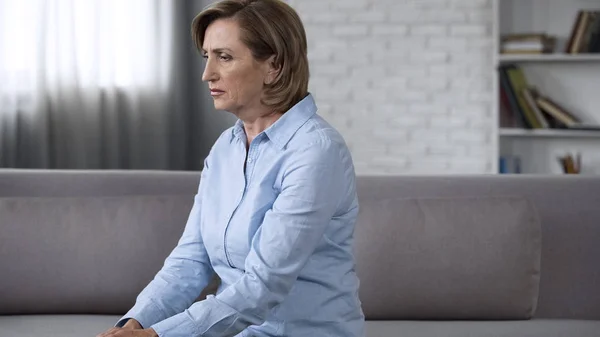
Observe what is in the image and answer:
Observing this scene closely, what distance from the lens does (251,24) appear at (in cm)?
162

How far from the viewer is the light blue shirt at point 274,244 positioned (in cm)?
152

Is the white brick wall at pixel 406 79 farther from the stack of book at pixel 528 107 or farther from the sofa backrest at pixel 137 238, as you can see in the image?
the sofa backrest at pixel 137 238

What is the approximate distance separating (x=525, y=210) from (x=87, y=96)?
11.1 feet

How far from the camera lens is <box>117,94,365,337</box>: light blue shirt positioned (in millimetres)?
1518

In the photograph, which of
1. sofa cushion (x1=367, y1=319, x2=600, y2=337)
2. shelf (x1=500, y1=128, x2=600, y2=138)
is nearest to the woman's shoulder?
sofa cushion (x1=367, y1=319, x2=600, y2=337)

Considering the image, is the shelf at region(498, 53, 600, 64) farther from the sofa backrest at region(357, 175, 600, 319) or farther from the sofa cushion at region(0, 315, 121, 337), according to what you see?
the sofa cushion at region(0, 315, 121, 337)

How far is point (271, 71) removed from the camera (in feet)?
5.46

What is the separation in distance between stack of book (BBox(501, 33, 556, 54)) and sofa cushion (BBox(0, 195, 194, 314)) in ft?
10.0

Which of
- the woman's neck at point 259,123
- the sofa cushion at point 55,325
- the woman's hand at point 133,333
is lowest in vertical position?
the sofa cushion at point 55,325

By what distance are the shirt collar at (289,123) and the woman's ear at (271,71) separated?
0.06 m

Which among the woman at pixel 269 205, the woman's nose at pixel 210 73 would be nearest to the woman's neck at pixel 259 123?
the woman at pixel 269 205

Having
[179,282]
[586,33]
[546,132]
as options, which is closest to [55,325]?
[179,282]

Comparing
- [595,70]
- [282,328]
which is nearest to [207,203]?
[282,328]

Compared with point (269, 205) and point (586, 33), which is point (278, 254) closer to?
point (269, 205)
